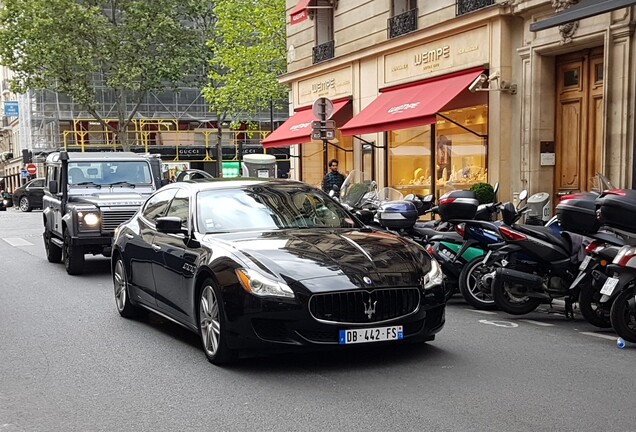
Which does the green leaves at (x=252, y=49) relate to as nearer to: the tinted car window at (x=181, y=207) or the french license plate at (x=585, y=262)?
the tinted car window at (x=181, y=207)

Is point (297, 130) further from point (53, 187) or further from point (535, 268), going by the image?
point (535, 268)

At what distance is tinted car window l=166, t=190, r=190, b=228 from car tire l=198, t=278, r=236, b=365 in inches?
39.1

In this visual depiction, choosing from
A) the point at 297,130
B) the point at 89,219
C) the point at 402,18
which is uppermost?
the point at 402,18

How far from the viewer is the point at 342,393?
582 cm

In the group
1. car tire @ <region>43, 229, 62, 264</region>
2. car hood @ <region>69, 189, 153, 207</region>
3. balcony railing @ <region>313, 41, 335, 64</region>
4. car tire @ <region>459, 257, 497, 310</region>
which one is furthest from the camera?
balcony railing @ <region>313, 41, 335, 64</region>

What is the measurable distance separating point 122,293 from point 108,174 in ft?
21.4

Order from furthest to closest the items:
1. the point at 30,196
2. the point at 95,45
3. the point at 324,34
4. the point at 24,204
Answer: the point at 24,204, the point at 95,45, the point at 30,196, the point at 324,34

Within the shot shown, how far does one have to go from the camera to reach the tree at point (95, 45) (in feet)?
141

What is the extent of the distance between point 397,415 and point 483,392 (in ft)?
2.72

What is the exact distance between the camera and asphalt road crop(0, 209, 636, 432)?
5227 millimetres

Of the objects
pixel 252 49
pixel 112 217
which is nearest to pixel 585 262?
pixel 112 217

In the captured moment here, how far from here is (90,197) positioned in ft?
47.5

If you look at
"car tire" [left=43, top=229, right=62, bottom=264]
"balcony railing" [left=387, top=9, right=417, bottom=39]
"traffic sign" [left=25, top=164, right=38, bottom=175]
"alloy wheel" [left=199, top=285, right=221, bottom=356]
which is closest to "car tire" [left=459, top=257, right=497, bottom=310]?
"alloy wheel" [left=199, top=285, right=221, bottom=356]

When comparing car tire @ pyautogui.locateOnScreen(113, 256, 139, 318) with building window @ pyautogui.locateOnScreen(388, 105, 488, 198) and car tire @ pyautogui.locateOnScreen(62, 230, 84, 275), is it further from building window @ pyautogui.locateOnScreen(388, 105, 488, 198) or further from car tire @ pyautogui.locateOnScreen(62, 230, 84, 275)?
building window @ pyautogui.locateOnScreen(388, 105, 488, 198)
